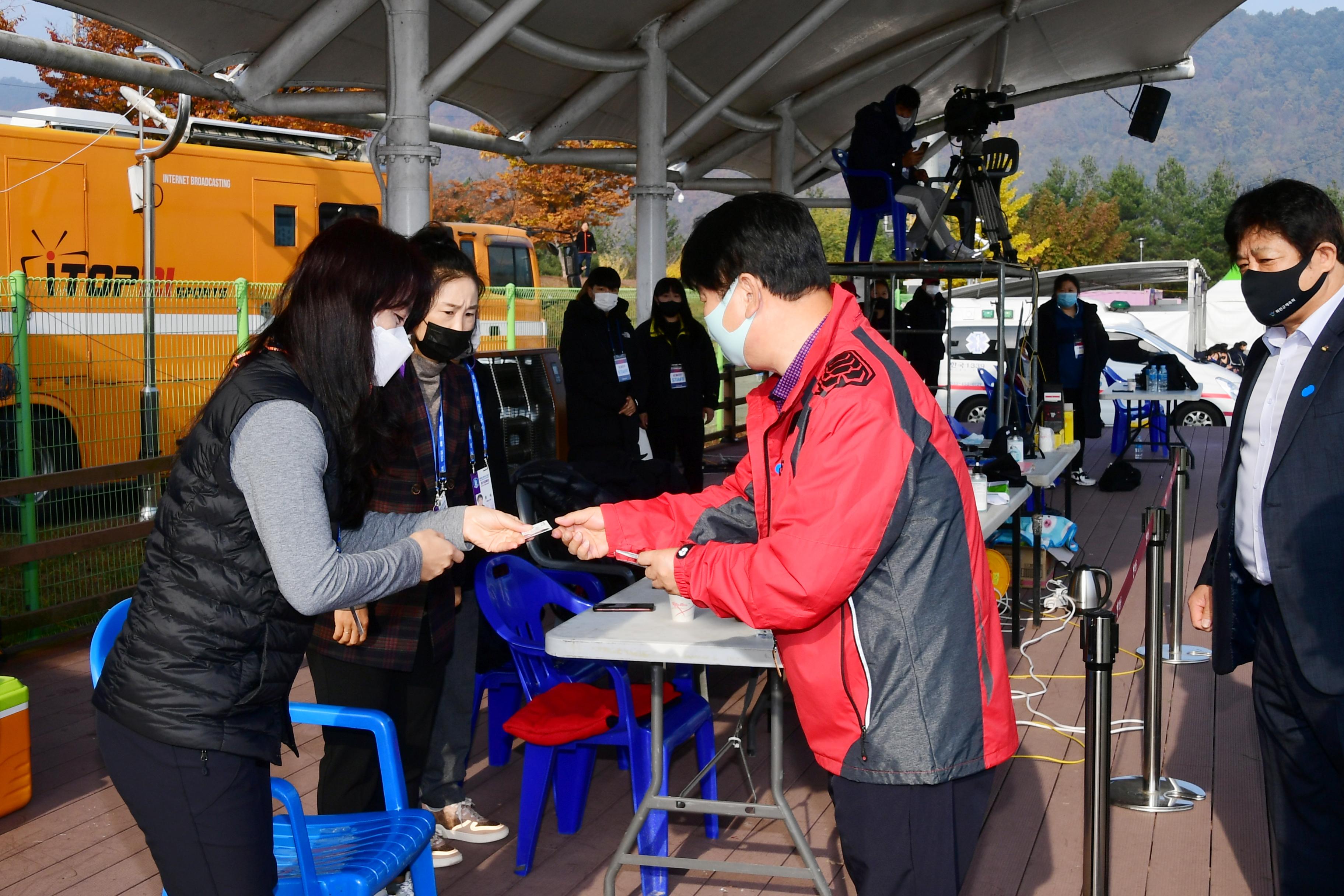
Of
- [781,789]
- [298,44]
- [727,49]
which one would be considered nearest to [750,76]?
[727,49]

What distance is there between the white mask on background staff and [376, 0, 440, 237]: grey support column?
→ 4327 millimetres

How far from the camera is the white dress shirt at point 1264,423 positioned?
107 inches

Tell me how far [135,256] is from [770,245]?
1043 centimetres

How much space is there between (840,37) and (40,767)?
1031 centimetres

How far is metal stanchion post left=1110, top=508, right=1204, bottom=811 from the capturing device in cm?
397

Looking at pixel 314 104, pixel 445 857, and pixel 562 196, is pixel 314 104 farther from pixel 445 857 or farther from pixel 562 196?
pixel 562 196

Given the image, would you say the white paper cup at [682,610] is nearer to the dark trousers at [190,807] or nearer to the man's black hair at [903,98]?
the dark trousers at [190,807]

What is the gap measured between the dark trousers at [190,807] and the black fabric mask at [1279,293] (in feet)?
8.17

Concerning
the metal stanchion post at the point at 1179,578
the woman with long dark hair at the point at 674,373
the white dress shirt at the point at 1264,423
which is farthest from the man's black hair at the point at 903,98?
the white dress shirt at the point at 1264,423

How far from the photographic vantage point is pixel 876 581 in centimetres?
185

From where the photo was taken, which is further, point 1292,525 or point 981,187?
point 981,187

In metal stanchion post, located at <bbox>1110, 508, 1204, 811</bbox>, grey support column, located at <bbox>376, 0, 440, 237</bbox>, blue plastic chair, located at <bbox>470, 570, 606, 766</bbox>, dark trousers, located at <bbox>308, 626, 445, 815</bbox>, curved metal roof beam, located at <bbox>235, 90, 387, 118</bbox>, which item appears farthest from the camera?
curved metal roof beam, located at <bbox>235, 90, 387, 118</bbox>

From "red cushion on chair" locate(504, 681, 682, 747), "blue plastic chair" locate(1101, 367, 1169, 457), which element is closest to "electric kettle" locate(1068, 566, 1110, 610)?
"red cushion on chair" locate(504, 681, 682, 747)

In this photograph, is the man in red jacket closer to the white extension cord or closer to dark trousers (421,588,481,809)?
the white extension cord
